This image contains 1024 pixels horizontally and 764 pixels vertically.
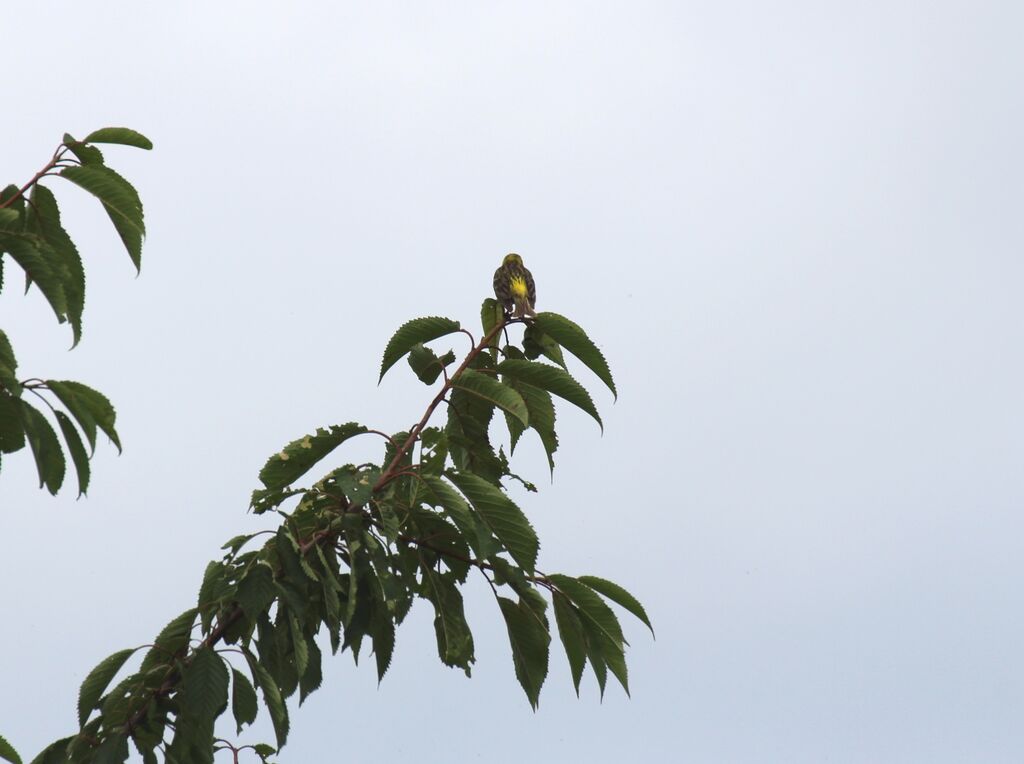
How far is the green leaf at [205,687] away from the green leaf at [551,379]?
1.37 meters

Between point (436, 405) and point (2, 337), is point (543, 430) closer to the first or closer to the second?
point (436, 405)

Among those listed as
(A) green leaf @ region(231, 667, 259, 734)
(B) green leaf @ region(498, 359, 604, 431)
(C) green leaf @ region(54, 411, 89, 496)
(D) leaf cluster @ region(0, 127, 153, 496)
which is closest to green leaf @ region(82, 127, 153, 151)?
(D) leaf cluster @ region(0, 127, 153, 496)

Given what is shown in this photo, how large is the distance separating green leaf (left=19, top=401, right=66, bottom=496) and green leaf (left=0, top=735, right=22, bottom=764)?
1.03 meters

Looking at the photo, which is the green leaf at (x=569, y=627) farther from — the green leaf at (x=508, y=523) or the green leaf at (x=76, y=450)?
the green leaf at (x=76, y=450)

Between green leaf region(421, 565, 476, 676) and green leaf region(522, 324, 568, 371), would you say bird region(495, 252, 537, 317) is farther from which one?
green leaf region(421, 565, 476, 676)

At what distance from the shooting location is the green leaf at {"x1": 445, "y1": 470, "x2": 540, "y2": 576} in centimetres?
430

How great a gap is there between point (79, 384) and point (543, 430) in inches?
62.7

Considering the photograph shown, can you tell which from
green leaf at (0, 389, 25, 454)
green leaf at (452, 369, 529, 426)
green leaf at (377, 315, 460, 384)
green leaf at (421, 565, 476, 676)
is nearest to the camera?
green leaf at (0, 389, 25, 454)

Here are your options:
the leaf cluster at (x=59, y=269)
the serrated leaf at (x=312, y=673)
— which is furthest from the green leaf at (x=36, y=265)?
the serrated leaf at (x=312, y=673)

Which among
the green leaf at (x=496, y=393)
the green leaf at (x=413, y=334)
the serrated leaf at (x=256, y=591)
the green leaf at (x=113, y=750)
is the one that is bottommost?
the green leaf at (x=113, y=750)

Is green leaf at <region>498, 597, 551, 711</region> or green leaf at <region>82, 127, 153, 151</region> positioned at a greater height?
green leaf at <region>82, 127, 153, 151</region>

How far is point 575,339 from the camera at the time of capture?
187 inches

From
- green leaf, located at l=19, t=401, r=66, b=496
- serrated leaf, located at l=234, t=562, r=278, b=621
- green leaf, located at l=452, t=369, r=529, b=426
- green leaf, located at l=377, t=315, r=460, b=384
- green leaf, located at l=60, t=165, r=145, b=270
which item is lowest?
serrated leaf, located at l=234, t=562, r=278, b=621

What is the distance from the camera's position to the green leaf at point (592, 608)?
4.62 m
